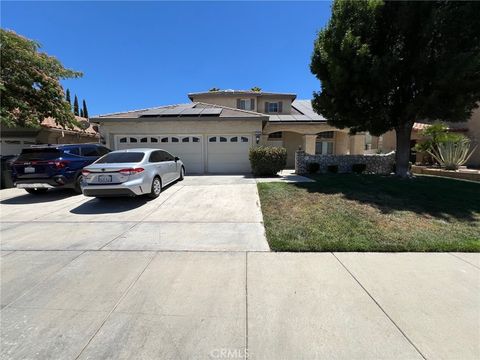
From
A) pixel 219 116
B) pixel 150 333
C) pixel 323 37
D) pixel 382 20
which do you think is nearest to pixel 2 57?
pixel 219 116

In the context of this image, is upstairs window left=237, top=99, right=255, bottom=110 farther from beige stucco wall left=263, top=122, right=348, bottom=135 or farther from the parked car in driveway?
the parked car in driveway

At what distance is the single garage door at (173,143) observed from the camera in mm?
14000

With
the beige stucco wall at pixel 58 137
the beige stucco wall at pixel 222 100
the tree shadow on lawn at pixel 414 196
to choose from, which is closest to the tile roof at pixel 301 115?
the beige stucco wall at pixel 222 100

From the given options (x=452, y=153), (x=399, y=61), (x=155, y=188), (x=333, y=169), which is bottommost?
(x=155, y=188)

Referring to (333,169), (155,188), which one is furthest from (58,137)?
(333,169)

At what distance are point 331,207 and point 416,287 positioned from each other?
355cm

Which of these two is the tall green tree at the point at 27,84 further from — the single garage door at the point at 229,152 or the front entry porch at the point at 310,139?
the front entry porch at the point at 310,139

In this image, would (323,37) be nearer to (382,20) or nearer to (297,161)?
(382,20)

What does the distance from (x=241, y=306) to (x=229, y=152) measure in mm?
11659

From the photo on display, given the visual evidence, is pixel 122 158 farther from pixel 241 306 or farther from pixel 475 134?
pixel 475 134

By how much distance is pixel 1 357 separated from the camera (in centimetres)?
212

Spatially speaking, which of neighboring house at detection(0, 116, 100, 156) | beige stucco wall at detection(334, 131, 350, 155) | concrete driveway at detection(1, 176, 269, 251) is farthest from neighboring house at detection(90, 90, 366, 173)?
beige stucco wall at detection(334, 131, 350, 155)

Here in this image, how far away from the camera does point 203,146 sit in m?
14.0

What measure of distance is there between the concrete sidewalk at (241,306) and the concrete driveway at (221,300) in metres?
0.01
